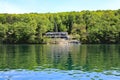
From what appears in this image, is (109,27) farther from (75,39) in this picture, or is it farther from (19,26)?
(19,26)

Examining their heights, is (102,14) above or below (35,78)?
above

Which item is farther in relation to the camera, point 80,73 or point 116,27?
point 116,27

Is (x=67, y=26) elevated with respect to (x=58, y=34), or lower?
elevated

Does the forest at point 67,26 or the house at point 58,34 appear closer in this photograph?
the forest at point 67,26

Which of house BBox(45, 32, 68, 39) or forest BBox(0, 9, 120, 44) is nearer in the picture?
forest BBox(0, 9, 120, 44)

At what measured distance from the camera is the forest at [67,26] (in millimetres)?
140038

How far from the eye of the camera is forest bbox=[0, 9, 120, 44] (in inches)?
5513

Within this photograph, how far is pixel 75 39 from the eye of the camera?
484ft

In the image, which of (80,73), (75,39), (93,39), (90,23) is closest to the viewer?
(80,73)

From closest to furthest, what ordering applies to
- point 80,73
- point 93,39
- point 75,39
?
1. point 80,73
2. point 93,39
3. point 75,39

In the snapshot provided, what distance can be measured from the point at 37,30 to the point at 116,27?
113ft

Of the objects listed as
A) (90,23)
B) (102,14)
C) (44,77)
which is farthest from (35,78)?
(102,14)

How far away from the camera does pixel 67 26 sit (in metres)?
170

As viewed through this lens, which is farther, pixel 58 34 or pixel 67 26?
pixel 67 26
